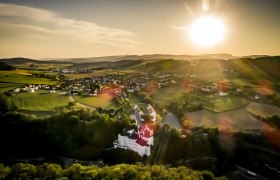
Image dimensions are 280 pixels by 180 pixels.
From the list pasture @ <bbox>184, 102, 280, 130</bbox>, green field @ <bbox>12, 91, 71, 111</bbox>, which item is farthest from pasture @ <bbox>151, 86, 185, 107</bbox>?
green field @ <bbox>12, 91, 71, 111</bbox>

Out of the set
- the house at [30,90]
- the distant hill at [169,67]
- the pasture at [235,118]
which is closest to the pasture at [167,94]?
the pasture at [235,118]

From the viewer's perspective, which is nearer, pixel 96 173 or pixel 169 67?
pixel 96 173

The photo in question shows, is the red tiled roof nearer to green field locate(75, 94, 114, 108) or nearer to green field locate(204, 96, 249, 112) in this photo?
green field locate(75, 94, 114, 108)

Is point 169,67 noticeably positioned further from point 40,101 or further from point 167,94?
point 40,101

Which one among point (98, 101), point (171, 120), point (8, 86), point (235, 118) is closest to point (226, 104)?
point (235, 118)

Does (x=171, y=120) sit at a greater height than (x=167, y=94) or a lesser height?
lesser

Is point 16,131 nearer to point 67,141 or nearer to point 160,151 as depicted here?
point 67,141

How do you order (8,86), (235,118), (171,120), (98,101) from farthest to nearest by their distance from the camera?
(8,86) < (98,101) < (171,120) < (235,118)

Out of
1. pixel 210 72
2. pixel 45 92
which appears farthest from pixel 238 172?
pixel 210 72
